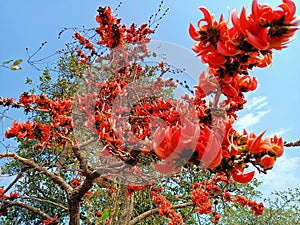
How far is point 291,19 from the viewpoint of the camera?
813 millimetres

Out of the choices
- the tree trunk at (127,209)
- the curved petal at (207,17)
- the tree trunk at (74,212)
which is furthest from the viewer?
the tree trunk at (127,209)

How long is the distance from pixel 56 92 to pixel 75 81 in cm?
61

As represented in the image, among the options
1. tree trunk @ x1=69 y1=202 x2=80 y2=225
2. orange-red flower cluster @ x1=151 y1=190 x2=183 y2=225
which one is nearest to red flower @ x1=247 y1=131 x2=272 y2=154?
orange-red flower cluster @ x1=151 y1=190 x2=183 y2=225

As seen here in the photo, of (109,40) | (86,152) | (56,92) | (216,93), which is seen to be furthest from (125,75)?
(216,93)

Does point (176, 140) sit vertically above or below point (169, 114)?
below

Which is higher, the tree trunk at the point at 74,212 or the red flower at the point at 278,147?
the tree trunk at the point at 74,212

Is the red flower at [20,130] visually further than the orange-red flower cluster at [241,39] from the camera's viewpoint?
Yes

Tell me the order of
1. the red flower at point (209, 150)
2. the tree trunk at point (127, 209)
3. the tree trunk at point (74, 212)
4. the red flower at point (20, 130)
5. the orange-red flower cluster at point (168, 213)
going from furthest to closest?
1. the tree trunk at point (127, 209)
2. the tree trunk at point (74, 212)
3. the orange-red flower cluster at point (168, 213)
4. the red flower at point (20, 130)
5. the red flower at point (209, 150)

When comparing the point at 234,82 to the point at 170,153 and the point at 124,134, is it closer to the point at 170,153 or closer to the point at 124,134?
the point at 170,153

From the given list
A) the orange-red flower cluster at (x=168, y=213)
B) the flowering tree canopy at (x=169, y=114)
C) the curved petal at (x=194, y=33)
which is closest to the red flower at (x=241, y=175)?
the flowering tree canopy at (x=169, y=114)

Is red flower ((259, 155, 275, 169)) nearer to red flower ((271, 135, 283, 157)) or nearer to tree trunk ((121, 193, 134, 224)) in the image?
red flower ((271, 135, 283, 157))

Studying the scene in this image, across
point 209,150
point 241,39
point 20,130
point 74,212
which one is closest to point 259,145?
point 209,150

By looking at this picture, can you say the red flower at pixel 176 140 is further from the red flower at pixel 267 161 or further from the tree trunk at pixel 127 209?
the tree trunk at pixel 127 209

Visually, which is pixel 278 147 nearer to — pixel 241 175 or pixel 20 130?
pixel 241 175
